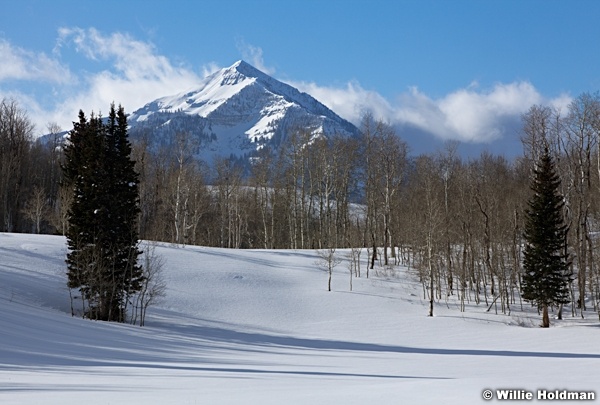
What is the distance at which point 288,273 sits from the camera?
157 ft

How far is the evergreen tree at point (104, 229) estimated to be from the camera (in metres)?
31.6

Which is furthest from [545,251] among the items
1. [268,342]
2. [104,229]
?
[104,229]

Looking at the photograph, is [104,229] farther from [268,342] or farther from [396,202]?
[396,202]

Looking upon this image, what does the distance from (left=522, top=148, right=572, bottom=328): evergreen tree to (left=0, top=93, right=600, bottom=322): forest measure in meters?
4.02

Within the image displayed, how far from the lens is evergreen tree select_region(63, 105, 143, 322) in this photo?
104 feet

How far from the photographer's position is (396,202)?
57844 mm

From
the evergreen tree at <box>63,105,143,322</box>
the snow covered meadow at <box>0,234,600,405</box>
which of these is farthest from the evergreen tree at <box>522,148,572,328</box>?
the evergreen tree at <box>63,105,143,322</box>

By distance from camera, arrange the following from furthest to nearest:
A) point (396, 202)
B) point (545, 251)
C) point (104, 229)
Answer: point (396, 202) → point (545, 251) → point (104, 229)

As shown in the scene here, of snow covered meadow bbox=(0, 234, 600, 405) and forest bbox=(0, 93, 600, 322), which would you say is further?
forest bbox=(0, 93, 600, 322)

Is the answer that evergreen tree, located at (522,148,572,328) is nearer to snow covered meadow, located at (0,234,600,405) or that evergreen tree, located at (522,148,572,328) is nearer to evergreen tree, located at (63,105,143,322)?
snow covered meadow, located at (0,234,600,405)

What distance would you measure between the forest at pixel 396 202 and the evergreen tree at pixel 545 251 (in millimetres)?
4020

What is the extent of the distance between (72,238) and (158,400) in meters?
26.4

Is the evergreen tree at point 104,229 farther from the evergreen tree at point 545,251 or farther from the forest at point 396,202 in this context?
the evergreen tree at point 545,251

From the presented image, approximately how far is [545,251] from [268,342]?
2141 centimetres
